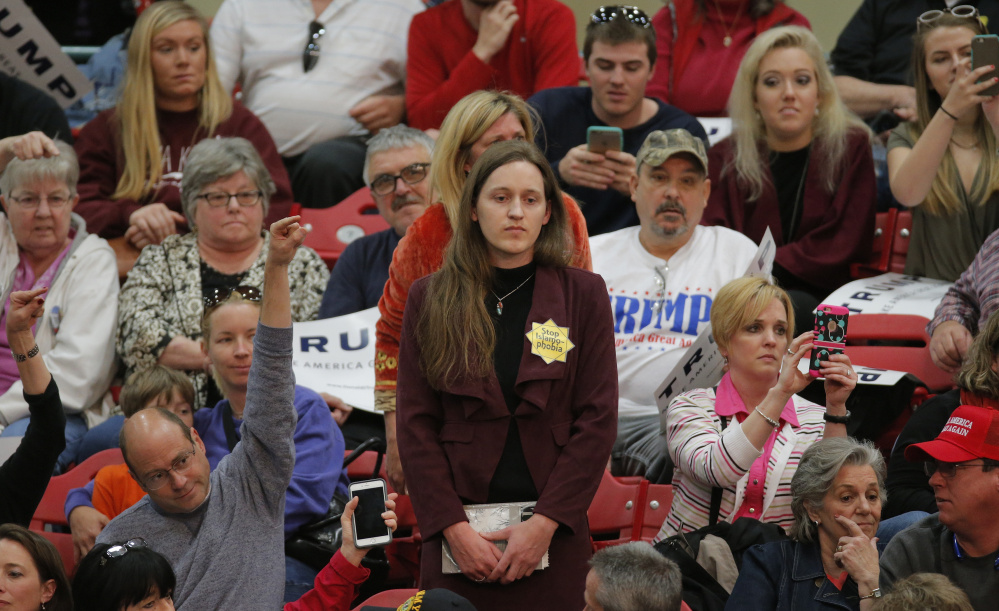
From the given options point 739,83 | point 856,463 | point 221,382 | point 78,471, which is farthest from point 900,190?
point 78,471

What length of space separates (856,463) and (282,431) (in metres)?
1.41

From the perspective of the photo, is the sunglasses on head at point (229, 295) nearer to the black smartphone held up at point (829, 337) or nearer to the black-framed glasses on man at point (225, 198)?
the black-framed glasses on man at point (225, 198)

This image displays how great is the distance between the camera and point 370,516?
9.53 feet

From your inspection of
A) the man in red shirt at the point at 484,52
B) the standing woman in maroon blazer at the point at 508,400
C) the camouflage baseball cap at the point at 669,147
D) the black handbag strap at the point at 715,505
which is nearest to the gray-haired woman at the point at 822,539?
the black handbag strap at the point at 715,505

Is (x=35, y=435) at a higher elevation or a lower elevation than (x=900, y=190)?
lower

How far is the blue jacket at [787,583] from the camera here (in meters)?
2.85

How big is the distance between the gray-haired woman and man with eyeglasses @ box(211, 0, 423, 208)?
317cm

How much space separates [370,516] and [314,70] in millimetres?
3338

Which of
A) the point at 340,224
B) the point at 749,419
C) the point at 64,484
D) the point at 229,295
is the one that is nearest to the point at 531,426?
the point at 749,419

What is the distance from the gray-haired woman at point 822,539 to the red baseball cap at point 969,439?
14 cm

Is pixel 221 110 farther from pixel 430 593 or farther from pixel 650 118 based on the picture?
pixel 430 593

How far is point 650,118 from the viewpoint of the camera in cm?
490

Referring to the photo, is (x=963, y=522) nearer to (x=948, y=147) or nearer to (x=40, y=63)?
(x=948, y=147)

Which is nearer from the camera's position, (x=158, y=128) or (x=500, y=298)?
(x=500, y=298)
